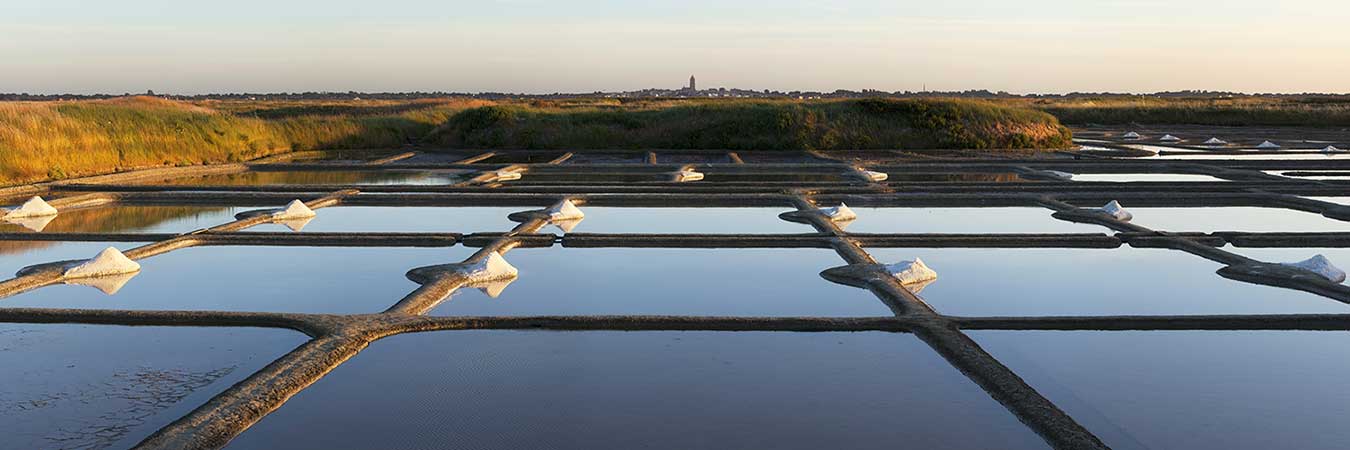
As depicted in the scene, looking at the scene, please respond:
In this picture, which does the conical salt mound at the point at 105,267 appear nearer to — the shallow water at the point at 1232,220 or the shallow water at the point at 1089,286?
the shallow water at the point at 1089,286

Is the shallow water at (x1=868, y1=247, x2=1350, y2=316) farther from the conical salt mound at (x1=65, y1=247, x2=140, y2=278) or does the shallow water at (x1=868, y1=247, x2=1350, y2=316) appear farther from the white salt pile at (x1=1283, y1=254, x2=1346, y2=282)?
the conical salt mound at (x1=65, y1=247, x2=140, y2=278)

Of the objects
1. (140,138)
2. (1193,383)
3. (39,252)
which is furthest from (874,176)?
(140,138)

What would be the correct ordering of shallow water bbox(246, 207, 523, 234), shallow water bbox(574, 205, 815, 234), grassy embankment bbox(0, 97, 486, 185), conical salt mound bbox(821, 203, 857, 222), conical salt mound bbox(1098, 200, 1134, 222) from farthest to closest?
grassy embankment bbox(0, 97, 486, 185)
conical salt mound bbox(1098, 200, 1134, 222)
conical salt mound bbox(821, 203, 857, 222)
shallow water bbox(246, 207, 523, 234)
shallow water bbox(574, 205, 815, 234)

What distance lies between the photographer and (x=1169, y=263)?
564cm

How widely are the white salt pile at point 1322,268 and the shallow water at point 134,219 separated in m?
6.13

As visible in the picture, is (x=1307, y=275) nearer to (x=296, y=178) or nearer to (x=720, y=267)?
(x=720, y=267)

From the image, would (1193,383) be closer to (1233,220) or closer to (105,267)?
(105,267)

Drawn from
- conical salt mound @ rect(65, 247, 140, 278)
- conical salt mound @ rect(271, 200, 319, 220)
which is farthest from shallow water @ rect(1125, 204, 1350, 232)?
conical salt mound @ rect(65, 247, 140, 278)

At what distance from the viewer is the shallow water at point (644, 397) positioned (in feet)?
9.05

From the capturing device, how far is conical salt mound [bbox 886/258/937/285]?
16.3ft

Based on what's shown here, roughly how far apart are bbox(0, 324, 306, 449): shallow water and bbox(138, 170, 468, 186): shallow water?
287 inches

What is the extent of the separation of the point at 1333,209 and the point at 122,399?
320 inches

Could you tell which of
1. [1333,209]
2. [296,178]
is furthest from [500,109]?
[1333,209]

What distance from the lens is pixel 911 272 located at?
5012 mm
